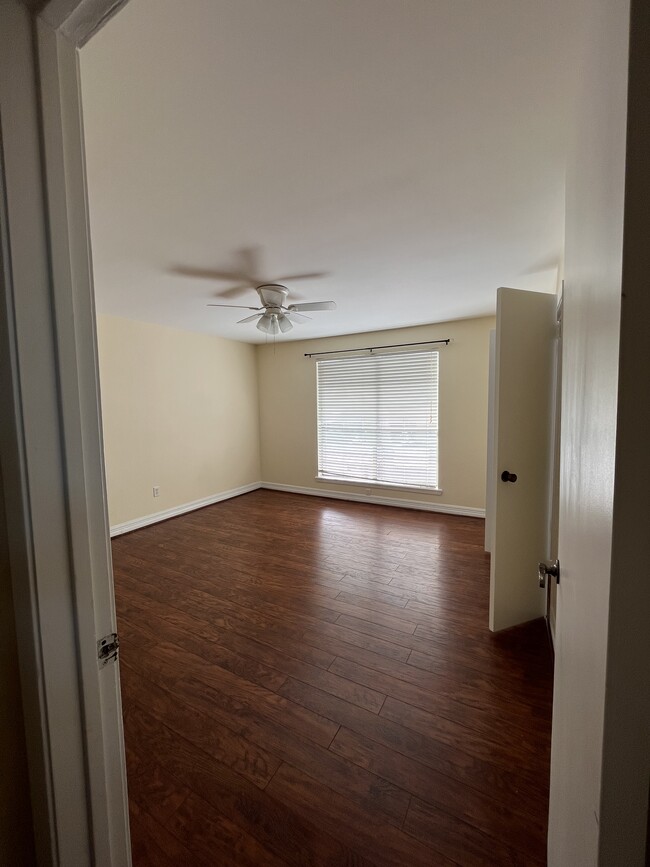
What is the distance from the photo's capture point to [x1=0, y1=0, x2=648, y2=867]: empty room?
49 cm

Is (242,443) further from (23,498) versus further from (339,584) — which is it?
(23,498)

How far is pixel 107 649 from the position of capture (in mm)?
699

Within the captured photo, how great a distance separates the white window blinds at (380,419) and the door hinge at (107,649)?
3.99 meters

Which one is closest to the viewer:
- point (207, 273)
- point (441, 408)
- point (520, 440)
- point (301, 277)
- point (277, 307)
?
point (520, 440)

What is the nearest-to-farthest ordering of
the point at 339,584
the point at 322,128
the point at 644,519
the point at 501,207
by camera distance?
the point at 644,519, the point at 322,128, the point at 501,207, the point at 339,584

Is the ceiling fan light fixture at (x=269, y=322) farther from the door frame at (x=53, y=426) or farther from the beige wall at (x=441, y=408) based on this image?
the door frame at (x=53, y=426)

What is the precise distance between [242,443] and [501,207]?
4424 mm

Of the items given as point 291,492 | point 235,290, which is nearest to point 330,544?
point 291,492

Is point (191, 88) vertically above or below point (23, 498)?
above

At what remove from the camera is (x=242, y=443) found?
A: 527cm

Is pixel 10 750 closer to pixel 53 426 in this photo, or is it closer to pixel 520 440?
pixel 53 426

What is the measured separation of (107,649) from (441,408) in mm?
3999

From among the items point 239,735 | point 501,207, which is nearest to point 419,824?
point 239,735

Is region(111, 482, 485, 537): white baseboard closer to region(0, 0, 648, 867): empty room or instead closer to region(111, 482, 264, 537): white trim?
region(111, 482, 264, 537): white trim
